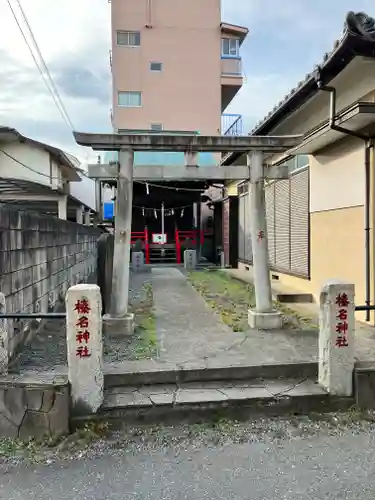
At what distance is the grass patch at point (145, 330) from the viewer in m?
5.73

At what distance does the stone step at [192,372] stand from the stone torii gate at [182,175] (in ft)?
6.49

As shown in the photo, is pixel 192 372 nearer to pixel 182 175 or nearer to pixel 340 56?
pixel 182 175

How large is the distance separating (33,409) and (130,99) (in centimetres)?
2622

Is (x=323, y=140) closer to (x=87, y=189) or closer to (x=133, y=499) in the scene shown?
(x=133, y=499)

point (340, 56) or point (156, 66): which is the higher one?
point (156, 66)

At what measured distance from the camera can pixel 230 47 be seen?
28797 mm

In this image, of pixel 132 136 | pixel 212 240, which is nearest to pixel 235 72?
pixel 212 240

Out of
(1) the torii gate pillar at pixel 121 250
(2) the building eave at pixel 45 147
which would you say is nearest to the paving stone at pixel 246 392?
(1) the torii gate pillar at pixel 121 250

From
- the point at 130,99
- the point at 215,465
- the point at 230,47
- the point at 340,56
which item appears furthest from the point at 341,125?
the point at 230,47

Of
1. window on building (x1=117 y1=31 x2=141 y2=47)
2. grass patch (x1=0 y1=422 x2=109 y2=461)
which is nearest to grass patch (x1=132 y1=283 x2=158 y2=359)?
grass patch (x1=0 y1=422 x2=109 y2=461)

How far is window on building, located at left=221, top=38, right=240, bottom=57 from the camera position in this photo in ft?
93.7

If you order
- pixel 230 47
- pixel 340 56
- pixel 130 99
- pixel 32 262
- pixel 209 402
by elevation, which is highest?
pixel 230 47

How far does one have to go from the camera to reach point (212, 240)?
25.0m

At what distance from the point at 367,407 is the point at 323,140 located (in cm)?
526
